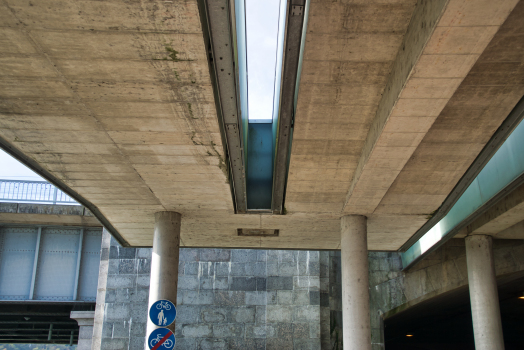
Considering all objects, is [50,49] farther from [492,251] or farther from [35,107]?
[492,251]

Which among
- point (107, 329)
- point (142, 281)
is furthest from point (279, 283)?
point (107, 329)

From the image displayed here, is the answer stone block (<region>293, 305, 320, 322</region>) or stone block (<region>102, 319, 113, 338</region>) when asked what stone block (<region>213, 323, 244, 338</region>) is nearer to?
stone block (<region>293, 305, 320, 322</region>)

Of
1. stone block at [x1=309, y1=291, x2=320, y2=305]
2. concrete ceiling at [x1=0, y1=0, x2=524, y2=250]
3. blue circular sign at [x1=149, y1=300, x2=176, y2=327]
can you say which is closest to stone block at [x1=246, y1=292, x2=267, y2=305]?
stone block at [x1=309, y1=291, x2=320, y2=305]

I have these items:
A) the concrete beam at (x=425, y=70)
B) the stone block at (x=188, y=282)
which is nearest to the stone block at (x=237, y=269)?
the stone block at (x=188, y=282)

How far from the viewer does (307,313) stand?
19844 millimetres

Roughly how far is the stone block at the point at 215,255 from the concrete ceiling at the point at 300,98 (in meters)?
8.18

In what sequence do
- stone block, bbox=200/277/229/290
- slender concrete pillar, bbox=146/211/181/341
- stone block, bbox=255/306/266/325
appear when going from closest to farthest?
slender concrete pillar, bbox=146/211/181/341 → stone block, bbox=255/306/266/325 → stone block, bbox=200/277/229/290

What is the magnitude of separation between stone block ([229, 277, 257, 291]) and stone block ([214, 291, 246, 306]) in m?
0.21

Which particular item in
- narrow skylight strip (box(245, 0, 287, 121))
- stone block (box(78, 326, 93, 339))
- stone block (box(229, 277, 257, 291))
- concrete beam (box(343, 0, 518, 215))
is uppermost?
narrow skylight strip (box(245, 0, 287, 121))

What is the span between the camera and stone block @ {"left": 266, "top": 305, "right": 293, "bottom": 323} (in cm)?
1978

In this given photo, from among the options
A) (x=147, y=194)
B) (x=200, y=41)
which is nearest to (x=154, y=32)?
(x=200, y=41)

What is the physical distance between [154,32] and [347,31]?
2.64 m

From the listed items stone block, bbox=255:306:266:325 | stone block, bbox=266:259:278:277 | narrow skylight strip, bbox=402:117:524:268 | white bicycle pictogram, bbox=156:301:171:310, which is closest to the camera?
white bicycle pictogram, bbox=156:301:171:310

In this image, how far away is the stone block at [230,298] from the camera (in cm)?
2009
